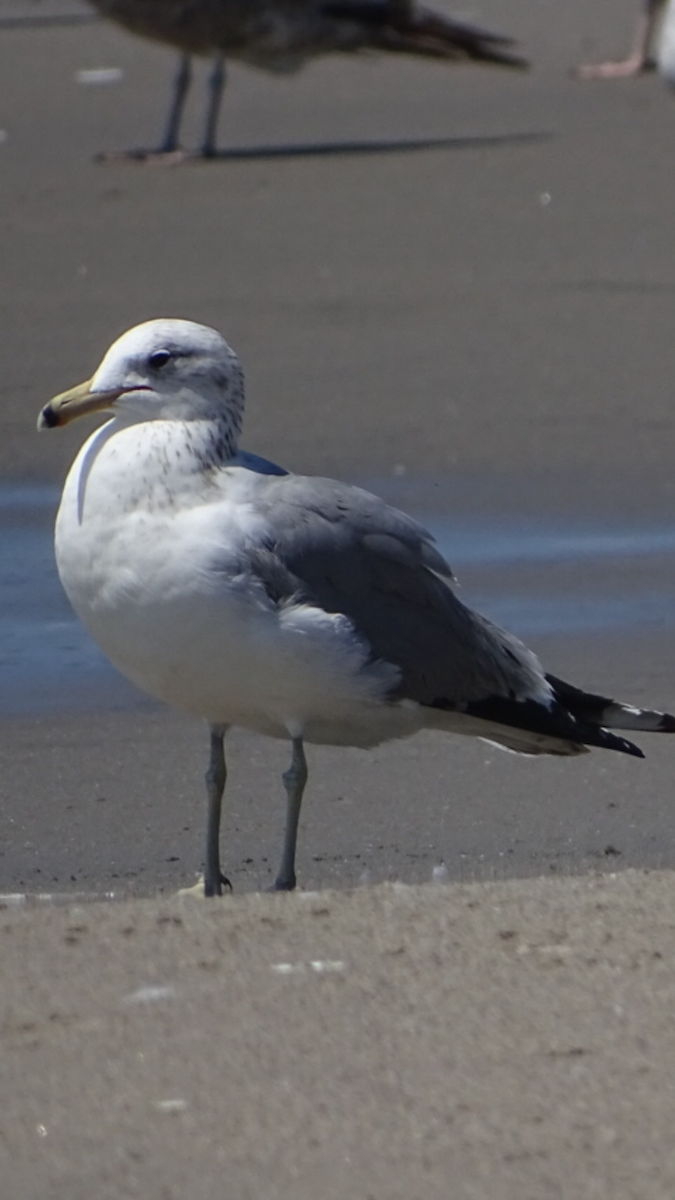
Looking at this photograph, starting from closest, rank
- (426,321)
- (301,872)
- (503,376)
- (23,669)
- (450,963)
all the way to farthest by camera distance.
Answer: (450,963), (301,872), (23,669), (503,376), (426,321)

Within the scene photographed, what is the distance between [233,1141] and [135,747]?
2718 mm

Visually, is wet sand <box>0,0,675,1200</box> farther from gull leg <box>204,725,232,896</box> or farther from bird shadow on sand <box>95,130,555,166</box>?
gull leg <box>204,725,232,896</box>

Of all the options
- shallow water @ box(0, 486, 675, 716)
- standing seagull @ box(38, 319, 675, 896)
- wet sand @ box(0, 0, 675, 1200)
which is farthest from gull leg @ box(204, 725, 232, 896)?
shallow water @ box(0, 486, 675, 716)

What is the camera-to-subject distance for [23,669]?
262 inches

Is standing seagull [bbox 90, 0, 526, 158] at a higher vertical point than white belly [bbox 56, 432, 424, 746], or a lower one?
lower

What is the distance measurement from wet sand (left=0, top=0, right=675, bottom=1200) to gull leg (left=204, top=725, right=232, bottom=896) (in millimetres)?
245

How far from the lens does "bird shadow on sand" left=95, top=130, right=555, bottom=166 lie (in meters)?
13.8

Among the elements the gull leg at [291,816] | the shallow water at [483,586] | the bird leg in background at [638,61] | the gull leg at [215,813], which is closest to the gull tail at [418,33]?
the bird leg in background at [638,61]

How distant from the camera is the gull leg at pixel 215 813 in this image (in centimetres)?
484

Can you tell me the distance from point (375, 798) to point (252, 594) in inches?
43.6

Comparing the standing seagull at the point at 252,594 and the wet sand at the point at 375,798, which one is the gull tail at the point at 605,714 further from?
the wet sand at the point at 375,798

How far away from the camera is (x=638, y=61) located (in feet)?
52.7

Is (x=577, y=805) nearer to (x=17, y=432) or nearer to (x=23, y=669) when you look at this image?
(x=23, y=669)

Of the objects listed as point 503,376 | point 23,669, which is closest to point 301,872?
point 23,669
